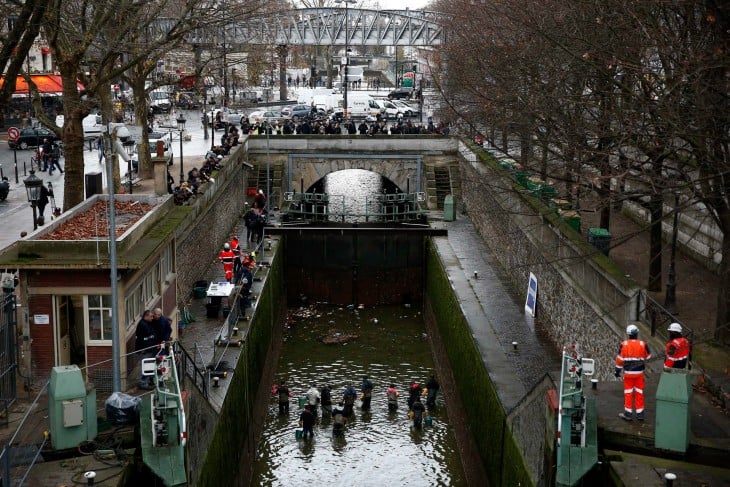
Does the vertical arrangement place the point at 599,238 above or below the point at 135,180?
below

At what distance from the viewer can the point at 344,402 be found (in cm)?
2745

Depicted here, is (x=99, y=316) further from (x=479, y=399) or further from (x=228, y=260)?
(x=228, y=260)

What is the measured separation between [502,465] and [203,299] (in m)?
11.6

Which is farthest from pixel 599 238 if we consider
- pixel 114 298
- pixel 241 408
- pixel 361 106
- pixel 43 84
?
pixel 43 84

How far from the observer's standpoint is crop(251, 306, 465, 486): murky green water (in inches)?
967

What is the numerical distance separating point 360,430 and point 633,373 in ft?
38.8

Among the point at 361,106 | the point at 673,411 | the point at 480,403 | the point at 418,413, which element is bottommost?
the point at 418,413

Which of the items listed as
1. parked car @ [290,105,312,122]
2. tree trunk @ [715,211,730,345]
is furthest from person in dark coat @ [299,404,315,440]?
parked car @ [290,105,312,122]

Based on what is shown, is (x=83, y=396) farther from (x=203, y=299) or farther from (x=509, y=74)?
(x=509, y=74)

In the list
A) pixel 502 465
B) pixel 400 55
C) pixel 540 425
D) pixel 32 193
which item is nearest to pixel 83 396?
pixel 540 425

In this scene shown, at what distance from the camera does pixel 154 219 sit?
23.0 m

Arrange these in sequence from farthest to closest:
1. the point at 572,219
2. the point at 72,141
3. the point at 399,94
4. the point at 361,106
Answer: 1. the point at 399,94
2. the point at 361,106
3. the point at 572,219
4. the point at 72,141

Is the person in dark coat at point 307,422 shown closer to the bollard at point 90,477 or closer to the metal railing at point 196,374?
the metal railing at point 196,374

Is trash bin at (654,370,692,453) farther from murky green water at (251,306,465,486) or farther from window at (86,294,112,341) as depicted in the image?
murky green water at (251,306,465,486)
